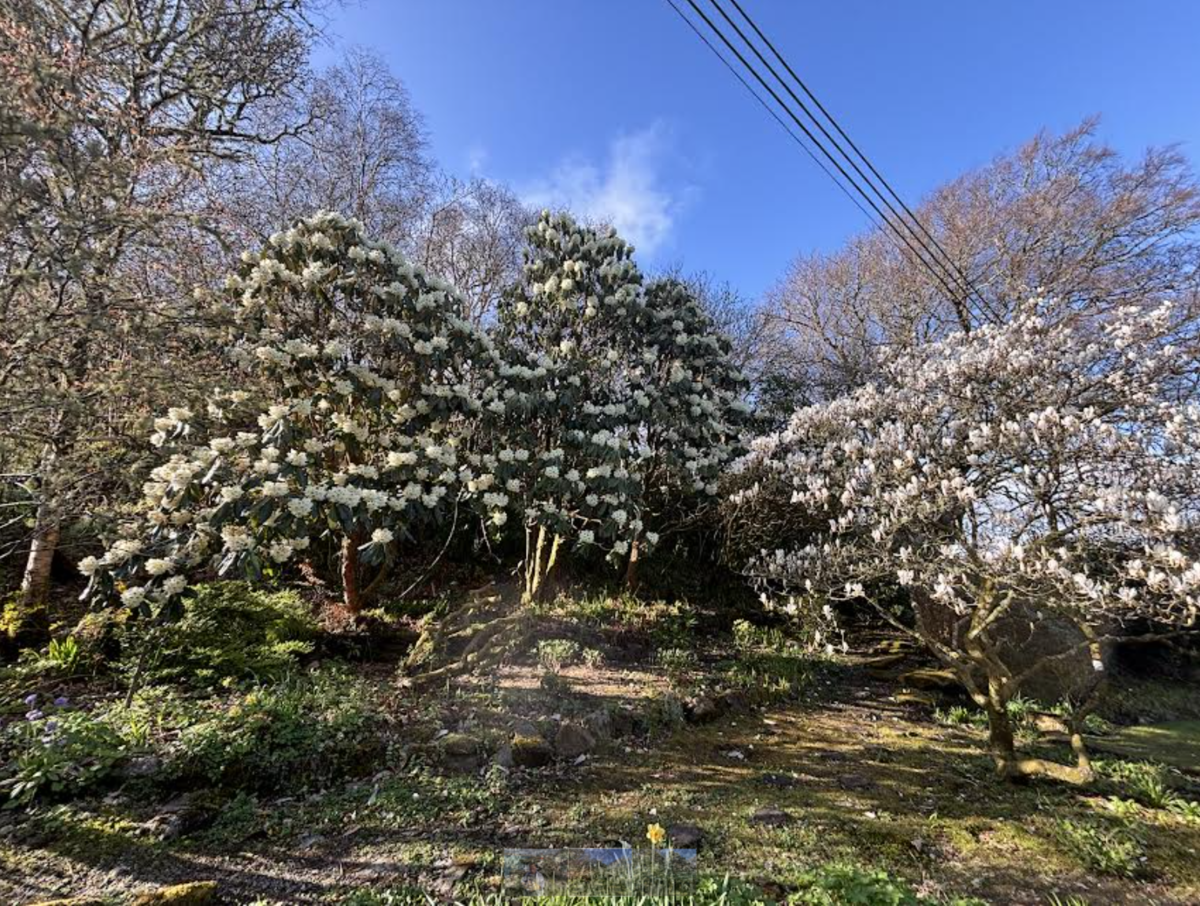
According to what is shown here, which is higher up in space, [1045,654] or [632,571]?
[632,571]

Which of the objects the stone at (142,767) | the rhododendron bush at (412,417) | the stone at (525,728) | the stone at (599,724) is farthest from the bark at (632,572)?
the stone at (142,767)

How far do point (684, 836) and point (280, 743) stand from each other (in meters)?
2.26

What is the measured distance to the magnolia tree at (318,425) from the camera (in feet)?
→ 11.4

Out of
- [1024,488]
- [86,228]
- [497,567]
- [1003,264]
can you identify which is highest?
[1003,264]

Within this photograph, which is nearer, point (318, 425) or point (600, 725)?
point (600, 725)

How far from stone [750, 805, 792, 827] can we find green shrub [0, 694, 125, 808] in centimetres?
323

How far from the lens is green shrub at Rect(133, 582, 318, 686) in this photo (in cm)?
368

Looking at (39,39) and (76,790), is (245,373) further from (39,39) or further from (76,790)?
(76,790)

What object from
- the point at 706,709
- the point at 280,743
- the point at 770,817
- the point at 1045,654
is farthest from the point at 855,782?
the point at 1045,654

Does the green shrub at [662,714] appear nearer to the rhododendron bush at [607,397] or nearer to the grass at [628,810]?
the grass at [628,810]

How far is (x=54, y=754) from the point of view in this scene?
2641mm

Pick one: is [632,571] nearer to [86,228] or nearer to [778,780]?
[778,780]

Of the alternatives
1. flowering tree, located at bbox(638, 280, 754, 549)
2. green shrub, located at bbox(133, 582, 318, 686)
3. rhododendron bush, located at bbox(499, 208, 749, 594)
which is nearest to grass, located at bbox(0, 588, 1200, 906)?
green shrub, located at bbox(133, 582, 318, 686)

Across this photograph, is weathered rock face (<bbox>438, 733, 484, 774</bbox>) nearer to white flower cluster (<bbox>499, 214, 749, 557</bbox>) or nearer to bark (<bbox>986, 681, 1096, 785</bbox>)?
white flower cluster (<bbox>499, 214, 749, 557</bbox>)
